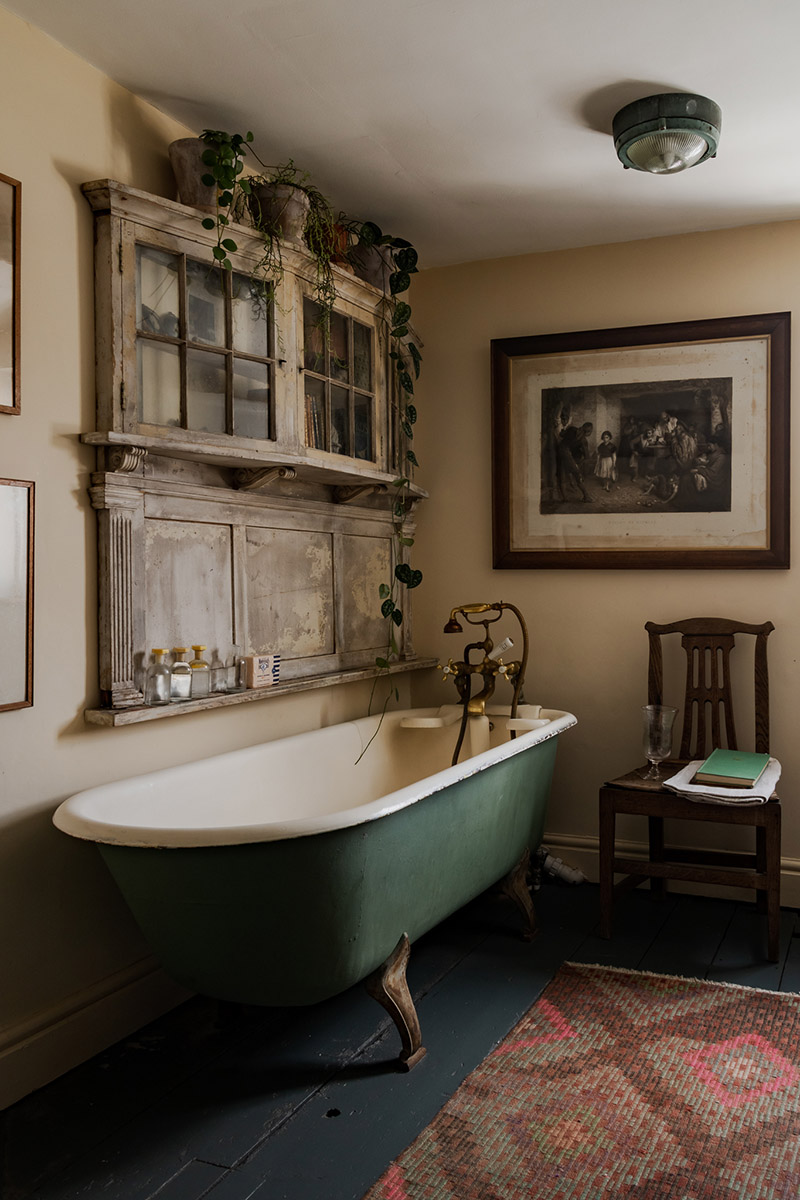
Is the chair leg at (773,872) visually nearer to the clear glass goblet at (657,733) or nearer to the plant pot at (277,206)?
the clear glass goblet at (657,733)

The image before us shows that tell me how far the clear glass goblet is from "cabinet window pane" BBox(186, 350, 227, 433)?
170cm

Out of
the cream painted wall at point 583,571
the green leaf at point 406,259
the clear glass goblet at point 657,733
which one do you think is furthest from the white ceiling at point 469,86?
the clear glass goblet at point 657,733

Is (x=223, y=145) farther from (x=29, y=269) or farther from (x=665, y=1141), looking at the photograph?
(x=665, y=1141)

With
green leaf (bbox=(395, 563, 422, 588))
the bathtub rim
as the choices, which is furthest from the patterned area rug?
green leaf (bbox=(395, 563, 422, 588))

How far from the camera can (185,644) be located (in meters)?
2.64

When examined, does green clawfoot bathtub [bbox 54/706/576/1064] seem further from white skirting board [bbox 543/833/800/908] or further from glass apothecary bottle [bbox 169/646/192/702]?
white skirting board [bbox 543/833/800/908]

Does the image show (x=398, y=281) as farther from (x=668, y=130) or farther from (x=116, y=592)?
(x=116, y=592)

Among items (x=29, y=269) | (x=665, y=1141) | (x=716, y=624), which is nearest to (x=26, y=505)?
(x=29, y=269)

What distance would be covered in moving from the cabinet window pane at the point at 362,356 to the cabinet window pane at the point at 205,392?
2.51 ft

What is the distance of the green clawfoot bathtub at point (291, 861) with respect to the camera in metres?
Result: 1.91

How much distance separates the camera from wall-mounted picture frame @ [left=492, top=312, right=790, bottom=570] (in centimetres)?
341

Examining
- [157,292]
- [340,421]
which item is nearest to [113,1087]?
[157,292]

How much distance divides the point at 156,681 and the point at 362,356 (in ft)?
4.89

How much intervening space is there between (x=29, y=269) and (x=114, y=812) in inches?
50.1
